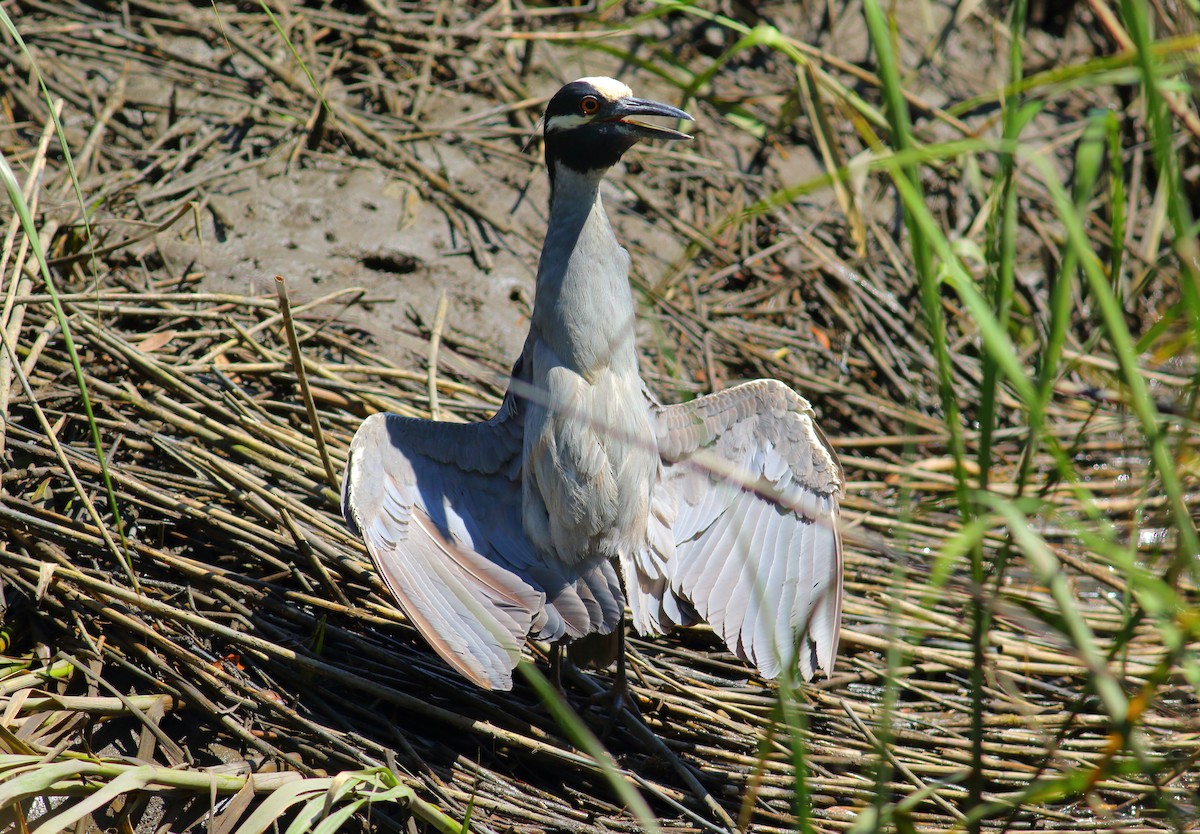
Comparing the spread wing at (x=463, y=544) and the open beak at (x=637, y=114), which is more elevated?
the open beak at (x=637, y=114)

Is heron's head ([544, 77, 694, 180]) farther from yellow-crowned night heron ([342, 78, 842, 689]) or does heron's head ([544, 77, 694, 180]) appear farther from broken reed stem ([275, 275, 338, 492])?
broken reed stem ([275, 275, 338, 492])

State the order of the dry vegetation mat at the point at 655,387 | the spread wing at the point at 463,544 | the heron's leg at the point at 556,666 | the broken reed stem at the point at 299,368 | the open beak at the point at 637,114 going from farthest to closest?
the heron's leg at the point at 556,666
the open beak at the point at 637,114
the spread wing at the point at 463,544
the broken reed stem at the point at 299,368
the dry vegetation mat at the point at 655,387

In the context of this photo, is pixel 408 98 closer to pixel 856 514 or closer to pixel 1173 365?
pixel 856 514

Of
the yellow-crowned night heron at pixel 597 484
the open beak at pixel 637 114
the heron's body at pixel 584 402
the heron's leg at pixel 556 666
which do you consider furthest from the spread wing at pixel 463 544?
the open beak at pixel 637 114

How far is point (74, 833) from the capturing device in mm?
2451

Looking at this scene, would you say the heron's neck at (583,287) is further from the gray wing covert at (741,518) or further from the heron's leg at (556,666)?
the heron's leg at (556,666)

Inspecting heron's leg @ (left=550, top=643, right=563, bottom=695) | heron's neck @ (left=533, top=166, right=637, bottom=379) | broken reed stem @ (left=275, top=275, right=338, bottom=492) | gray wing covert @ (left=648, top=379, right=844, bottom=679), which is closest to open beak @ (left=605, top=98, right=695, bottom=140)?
heron's neck @ (left=533, top=166, right=637, bottom=379)

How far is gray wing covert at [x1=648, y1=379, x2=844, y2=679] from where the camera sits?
3.12 meters

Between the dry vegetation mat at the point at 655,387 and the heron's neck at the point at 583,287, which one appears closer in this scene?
the dry vegetation mat at the point at 655,387

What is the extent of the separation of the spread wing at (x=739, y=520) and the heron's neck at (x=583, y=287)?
0.35 meters

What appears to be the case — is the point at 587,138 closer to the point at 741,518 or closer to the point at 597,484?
the point at 597,484

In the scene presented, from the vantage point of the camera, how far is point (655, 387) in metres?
4.74

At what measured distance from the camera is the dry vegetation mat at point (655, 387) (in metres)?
1.70

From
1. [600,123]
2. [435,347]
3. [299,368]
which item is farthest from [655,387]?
[299,368]
